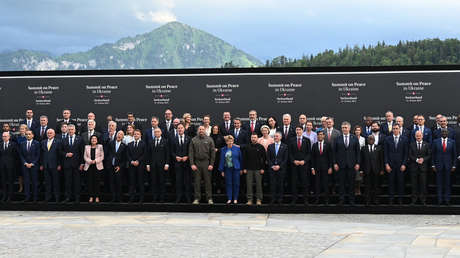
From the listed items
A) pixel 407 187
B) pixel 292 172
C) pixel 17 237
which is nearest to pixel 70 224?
pixel 17 237

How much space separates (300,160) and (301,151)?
0.21 m

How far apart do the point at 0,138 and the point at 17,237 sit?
20.3 ft

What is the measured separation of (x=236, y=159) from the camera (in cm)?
1393

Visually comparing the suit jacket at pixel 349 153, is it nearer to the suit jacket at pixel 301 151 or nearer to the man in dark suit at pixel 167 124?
the suit jacket at pixel 301 151

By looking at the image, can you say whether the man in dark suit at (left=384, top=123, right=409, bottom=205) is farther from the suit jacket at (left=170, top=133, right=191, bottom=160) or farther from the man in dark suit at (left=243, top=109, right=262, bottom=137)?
the suit jacket at (left=170, top=133, right=191, bottom=160)

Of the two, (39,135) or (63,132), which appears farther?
(39,135)

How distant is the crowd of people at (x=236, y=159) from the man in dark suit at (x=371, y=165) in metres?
0.02

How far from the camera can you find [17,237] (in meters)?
10.6

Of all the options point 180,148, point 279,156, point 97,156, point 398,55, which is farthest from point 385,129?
point 398,55

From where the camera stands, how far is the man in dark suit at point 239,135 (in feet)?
47.3

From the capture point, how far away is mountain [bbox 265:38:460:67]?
111875 mm

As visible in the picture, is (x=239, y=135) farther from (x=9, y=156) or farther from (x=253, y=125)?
(x=9, y=156)

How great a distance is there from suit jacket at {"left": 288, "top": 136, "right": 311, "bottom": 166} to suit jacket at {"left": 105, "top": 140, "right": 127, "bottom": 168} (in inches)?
156

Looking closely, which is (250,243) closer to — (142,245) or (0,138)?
(142,245)
